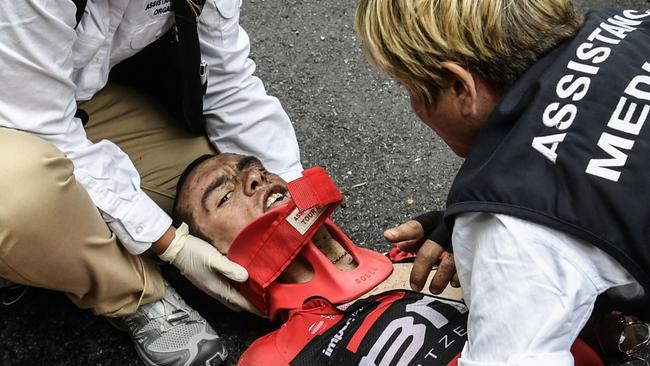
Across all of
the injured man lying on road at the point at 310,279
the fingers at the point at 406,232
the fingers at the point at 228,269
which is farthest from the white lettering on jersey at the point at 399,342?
the fingers at the point at 228,269

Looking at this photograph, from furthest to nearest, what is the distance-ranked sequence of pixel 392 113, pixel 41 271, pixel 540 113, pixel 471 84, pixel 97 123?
pixel 392 113 → pixel 97 123 → pixel 41 271 → pixel 471 84 → pixel 540 113

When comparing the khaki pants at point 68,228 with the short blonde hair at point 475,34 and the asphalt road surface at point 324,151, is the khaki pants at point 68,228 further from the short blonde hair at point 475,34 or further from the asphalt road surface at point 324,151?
the short blonde hair at point 475,34

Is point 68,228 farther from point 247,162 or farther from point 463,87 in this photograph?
point 463,87

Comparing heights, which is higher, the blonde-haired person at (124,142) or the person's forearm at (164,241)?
the blonde-haired person at (124,142)

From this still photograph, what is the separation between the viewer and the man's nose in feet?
5.33

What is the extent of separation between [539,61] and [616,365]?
2.13ft

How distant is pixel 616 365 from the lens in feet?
4.65

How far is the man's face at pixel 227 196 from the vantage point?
161cm

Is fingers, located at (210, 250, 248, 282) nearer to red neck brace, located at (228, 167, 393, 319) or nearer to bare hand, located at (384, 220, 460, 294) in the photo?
red neck brace, located at (228, 167, 393, 319)

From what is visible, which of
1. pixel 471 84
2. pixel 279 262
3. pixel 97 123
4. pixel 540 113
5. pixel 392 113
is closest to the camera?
pixel 540 113

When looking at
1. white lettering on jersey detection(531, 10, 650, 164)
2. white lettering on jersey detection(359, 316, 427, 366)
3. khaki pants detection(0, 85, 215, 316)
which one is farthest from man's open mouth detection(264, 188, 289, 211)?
white lettering on jersey detection(531, 10, 650, 164)

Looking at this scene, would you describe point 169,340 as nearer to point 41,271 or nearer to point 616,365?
point 41,271

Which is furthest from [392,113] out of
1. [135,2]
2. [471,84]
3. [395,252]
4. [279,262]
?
[471,84]

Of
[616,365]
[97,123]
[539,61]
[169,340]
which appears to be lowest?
[169,340]
